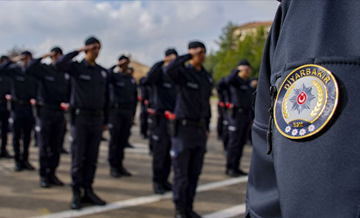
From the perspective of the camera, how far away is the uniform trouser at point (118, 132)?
6.12 m

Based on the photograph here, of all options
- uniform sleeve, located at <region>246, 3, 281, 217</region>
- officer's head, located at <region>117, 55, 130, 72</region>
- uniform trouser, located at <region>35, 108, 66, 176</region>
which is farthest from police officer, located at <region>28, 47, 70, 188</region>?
uniform sleeve, located at <region>246, 3, 281, 217</region>

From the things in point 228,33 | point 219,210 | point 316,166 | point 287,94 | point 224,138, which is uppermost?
point 228,33

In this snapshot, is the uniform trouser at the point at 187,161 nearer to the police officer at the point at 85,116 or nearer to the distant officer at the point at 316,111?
the police officer at the point at 85,116

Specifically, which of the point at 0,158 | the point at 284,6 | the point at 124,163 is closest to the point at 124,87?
the point at 124,163

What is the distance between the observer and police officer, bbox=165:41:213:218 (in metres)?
3.99

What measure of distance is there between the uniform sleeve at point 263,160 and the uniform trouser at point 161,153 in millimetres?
4276

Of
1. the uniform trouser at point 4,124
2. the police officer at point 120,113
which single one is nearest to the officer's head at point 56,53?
the police officer at point 120,113

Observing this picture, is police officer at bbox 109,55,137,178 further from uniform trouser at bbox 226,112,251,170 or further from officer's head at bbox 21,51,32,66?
uniform trouser at bbox 226,112,251,170

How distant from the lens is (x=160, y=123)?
5.65m

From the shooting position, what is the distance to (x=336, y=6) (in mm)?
750

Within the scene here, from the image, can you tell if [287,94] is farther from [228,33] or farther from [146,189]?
[228,33]

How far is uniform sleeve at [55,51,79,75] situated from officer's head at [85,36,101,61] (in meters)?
0.17

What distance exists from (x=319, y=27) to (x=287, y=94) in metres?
0.17

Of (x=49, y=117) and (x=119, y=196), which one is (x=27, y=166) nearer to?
(x=49, y=117)
